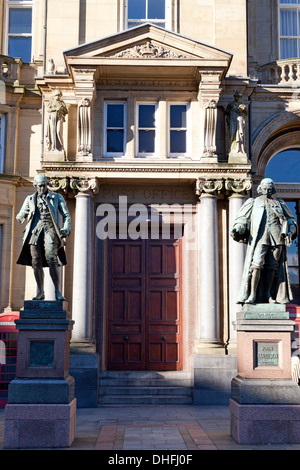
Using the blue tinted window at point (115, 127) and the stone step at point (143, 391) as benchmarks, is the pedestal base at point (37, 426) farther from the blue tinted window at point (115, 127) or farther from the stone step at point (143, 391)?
the blue tinted window at point (115, 127)

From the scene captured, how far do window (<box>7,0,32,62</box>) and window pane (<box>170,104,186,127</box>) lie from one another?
4589 mm

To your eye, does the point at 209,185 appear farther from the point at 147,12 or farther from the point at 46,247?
the point at 46,247

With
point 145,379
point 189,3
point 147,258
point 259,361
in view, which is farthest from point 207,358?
point 189,3

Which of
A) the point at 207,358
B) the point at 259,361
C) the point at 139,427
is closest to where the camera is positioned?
the point at 259,361

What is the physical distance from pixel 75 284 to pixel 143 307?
6.92 ft

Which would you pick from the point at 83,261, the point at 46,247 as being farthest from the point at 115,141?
the point at 46,247

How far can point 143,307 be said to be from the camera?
15.4m

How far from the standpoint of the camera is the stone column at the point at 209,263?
1441 cm

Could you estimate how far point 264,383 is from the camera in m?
9.38

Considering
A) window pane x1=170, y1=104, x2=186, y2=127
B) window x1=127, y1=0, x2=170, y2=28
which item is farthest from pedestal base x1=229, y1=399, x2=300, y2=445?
window x1=127, y1=0, x2=170, y2=28

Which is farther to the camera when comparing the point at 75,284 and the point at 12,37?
the point at 12,37

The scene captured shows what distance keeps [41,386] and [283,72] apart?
11.1 m
